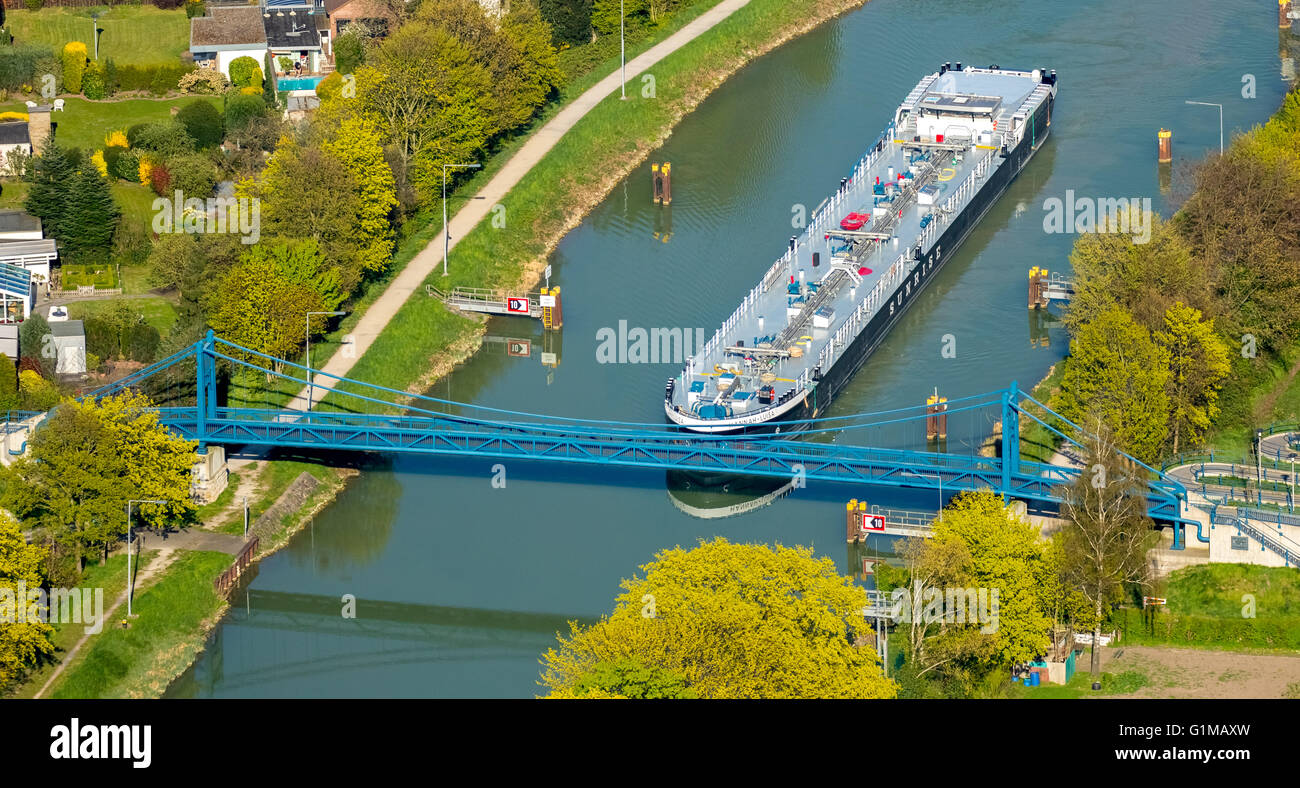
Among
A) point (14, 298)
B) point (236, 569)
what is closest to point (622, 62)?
point (14, 298)

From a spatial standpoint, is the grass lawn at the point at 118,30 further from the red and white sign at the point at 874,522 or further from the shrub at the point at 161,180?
the red and white sign at the point at 874,522

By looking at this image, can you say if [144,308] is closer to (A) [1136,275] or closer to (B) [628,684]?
(A) [1136,275]

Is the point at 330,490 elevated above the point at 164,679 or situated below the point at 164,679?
above

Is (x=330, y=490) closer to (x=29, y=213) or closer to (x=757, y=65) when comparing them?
(x=29, y=213)

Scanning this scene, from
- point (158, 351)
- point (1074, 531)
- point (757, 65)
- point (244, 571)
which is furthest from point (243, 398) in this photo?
point (757, 65)

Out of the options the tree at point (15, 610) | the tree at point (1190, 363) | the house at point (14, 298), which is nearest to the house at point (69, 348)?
the house at point (14, 298)

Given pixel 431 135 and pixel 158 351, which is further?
pixel 431 135
